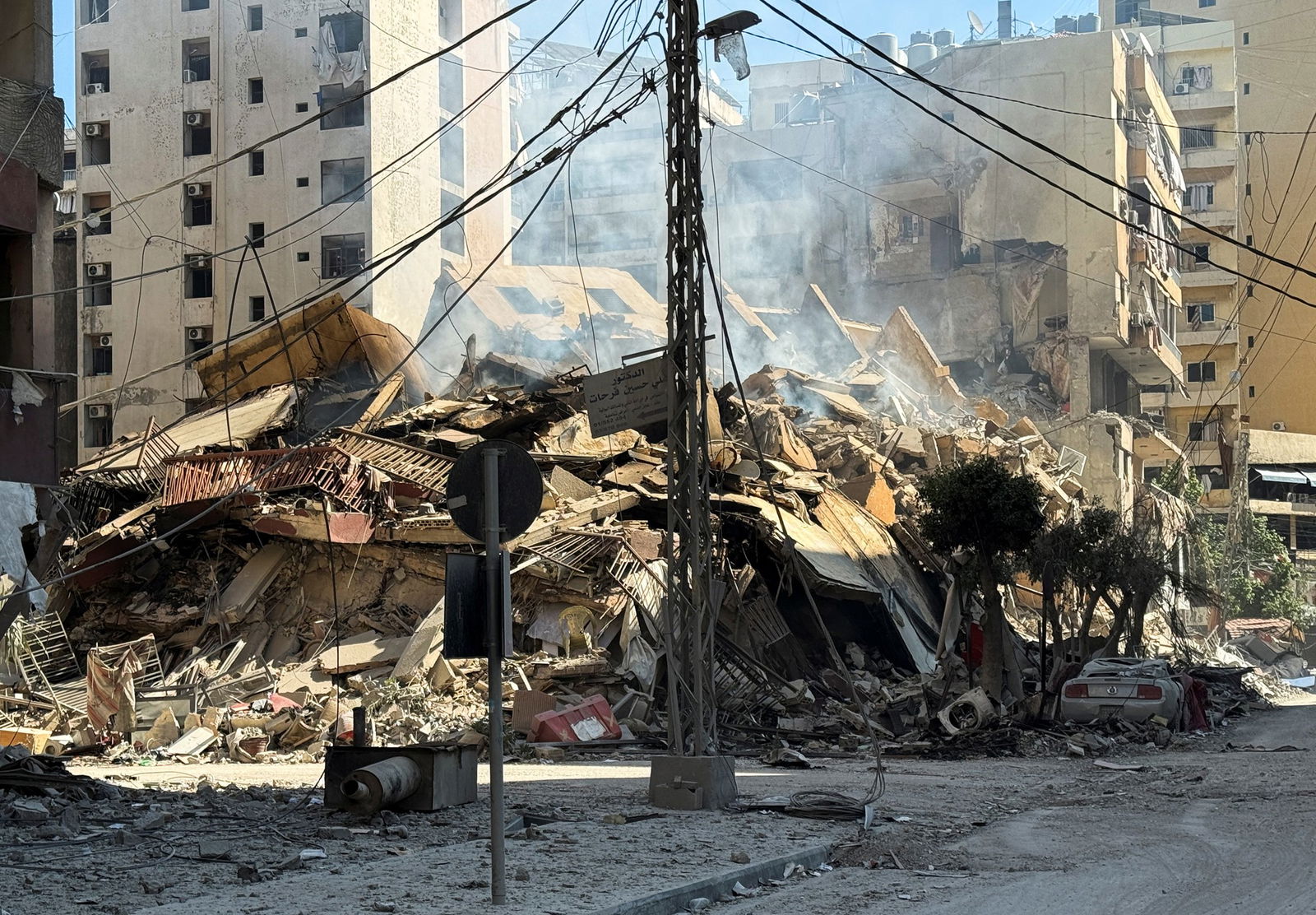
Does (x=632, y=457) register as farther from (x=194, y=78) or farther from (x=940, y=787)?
(x=194, y=78)

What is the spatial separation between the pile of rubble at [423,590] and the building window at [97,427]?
23.5m

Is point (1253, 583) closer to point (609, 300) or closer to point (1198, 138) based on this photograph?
point (609, 300)

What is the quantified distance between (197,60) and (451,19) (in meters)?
10.2

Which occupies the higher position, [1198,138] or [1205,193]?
[1198,138]

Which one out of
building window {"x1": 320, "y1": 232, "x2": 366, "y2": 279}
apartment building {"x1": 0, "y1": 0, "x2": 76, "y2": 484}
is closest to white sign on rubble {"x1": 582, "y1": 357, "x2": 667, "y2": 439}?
apartment building {"x1": 0, "y1": 0, "x2": 76, "y2": 484}

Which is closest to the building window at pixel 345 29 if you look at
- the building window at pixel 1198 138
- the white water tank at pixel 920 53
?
the white water tank at pixel 920 53

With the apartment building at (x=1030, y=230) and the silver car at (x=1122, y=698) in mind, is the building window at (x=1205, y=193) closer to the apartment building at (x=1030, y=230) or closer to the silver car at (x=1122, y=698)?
the apartment building at (x=1030, y=230)

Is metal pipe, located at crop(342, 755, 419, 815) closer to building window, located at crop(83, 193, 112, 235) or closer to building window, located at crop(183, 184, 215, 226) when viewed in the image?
building window, located at crop(183, 184, 215, 226)

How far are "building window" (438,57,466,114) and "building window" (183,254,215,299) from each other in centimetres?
1120

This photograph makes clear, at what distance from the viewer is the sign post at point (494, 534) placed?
22.8 feet

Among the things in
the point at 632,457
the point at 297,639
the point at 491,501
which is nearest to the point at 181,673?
the point at 297,639

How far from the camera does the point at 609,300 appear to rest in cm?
5325

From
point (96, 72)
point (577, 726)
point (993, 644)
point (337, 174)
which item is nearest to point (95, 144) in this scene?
Result: point (96, 72)

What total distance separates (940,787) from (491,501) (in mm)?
8210
